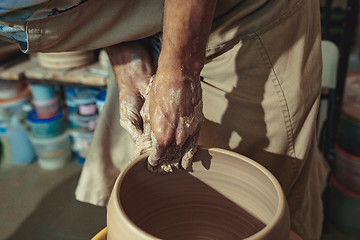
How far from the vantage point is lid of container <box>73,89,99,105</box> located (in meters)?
2.01

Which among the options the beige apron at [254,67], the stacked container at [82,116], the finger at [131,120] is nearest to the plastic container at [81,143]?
the stacked container at [82,116]

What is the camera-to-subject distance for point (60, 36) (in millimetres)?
779

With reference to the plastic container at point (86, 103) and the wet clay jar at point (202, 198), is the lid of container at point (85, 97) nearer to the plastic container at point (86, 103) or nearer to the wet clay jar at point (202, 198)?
the plastic container at point (86, 103)

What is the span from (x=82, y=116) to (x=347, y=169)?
1.41m

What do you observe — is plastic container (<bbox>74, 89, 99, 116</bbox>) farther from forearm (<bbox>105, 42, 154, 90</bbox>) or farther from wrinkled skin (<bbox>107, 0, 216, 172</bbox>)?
wrinkled skin (<bbox>107, 0, 216, 172</bbox>)

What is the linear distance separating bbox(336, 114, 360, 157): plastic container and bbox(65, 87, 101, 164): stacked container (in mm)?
1277

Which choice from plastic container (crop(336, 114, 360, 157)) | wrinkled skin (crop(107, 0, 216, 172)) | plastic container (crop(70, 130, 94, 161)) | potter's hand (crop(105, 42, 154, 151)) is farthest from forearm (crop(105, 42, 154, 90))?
plastic container (crop(70, 130, 94, 161))

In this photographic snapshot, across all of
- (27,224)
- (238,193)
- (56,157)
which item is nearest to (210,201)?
(238,193)

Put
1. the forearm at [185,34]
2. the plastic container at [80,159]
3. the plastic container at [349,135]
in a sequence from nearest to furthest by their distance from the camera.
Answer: the forearm at [185,34] → the plastic container at [349,135] → the plastic container at [80,159]

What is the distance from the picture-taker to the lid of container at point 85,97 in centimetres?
201

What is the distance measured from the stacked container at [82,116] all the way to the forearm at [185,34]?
4.68ft

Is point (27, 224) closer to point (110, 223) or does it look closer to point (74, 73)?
point (74, 73)

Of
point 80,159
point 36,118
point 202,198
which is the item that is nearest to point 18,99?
point 36,118

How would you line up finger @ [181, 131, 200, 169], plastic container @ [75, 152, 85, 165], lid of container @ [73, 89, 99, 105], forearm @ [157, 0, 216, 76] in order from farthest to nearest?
1. plastic container @ [75, 152, 85, 165]
2. lid of container @ [73, 89, 99, 105]
3. finger @ [181, 131, 200, 169]
4. forearm @ [157, 0, 216, 76]
